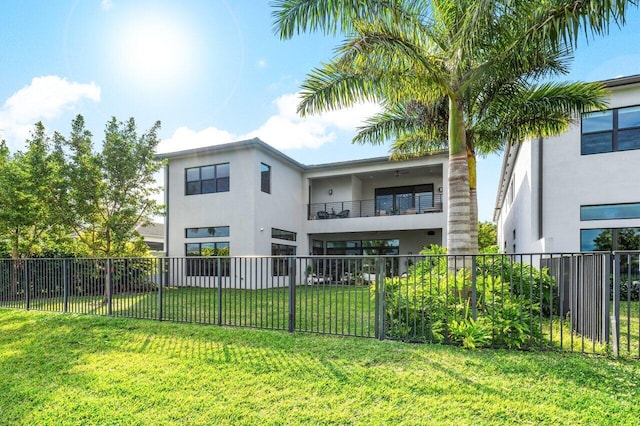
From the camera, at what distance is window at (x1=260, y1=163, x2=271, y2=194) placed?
1742 centimetres

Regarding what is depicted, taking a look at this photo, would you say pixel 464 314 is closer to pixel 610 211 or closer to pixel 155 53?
pixel 610 211

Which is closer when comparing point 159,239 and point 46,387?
point 46,387

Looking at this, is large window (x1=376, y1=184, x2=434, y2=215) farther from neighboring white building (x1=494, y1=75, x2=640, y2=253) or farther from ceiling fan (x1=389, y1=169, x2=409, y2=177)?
neighboring white building (x1=494, y1=75, x2=640, y2=253)

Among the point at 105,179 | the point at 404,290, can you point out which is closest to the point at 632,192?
the point at 404,290

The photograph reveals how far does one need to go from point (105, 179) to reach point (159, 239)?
13.0 meters

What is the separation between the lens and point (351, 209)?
68.4 feet

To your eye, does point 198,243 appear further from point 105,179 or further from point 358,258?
point 358,258

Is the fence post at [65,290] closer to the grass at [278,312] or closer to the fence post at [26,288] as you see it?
the grass at [278,312]

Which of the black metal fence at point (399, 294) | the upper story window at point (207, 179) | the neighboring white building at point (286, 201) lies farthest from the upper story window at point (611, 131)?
the upper story window at point (207, 179)

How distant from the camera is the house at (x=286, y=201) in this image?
16953 mm

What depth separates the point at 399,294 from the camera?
251 inches

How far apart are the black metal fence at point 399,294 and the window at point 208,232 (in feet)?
26.2

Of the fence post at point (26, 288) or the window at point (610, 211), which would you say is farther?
the window at point (610, 211)

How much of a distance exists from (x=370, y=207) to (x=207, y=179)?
971 cm
